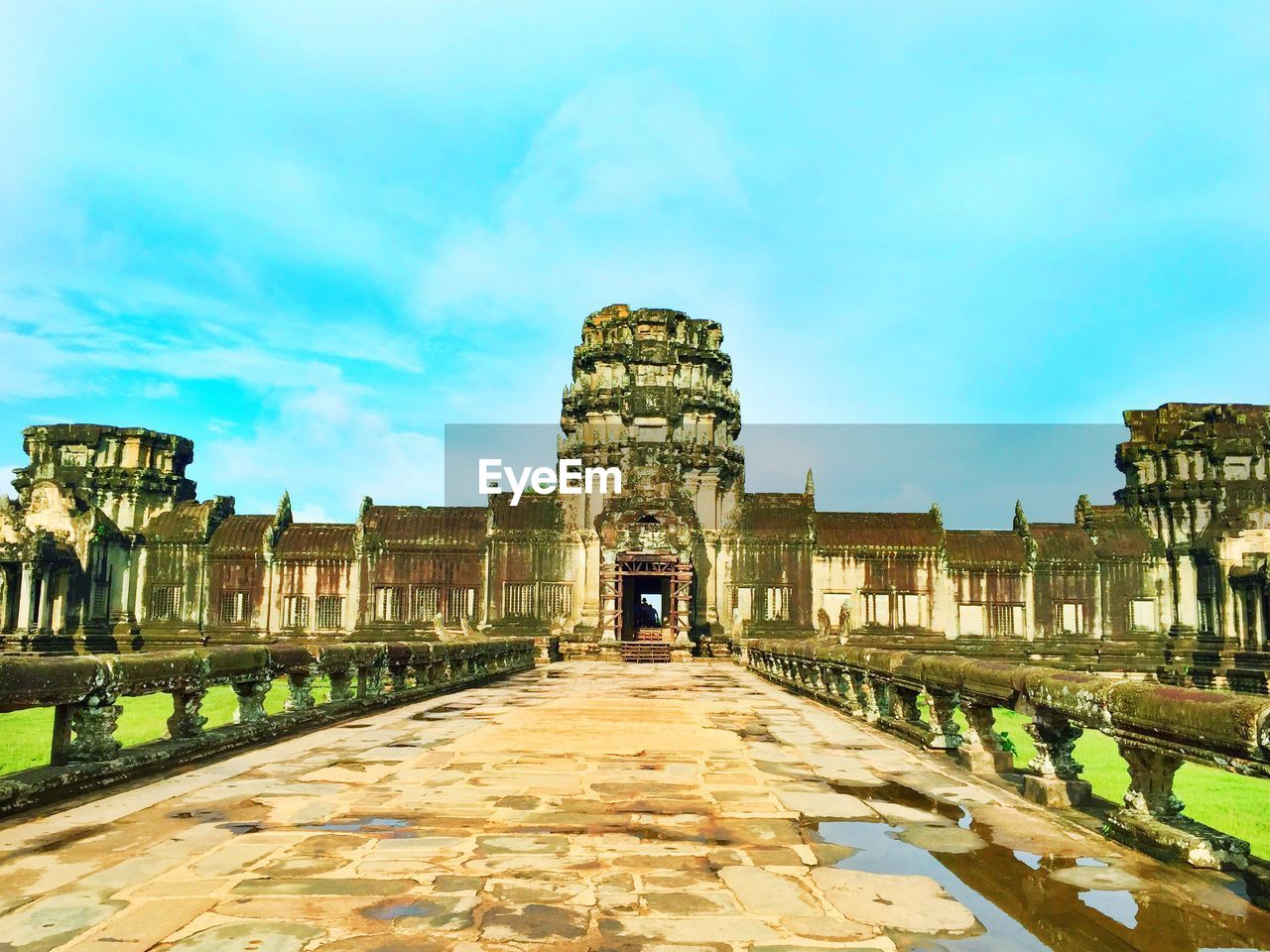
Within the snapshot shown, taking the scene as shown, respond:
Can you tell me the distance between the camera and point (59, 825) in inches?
263

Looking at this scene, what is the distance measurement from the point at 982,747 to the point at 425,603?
33.3m

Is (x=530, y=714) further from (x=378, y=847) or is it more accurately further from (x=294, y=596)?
(x=294, y=596)

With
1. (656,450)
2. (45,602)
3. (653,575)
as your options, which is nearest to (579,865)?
(653,575)

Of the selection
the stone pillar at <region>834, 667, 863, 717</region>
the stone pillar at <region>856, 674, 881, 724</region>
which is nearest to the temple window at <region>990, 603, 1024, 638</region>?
the stone pillar at <region>834, 667, 863, 717</region>

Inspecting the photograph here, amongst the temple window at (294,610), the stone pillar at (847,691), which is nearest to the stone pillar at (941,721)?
the stone pillar at (847,691)

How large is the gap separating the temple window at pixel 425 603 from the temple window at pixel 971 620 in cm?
2120

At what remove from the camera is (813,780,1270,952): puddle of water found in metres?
4.66

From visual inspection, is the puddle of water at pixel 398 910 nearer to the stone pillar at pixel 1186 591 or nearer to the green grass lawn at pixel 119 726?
the green grass lawn at pixel 119 726

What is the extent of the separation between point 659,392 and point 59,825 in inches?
1414

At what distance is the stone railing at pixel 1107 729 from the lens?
18.3 feet

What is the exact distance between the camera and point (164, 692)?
9484 mm

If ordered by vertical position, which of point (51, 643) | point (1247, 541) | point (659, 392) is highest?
point (659, 392)

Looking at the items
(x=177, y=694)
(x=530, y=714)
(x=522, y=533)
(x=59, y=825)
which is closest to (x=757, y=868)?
(x=59, y=825)

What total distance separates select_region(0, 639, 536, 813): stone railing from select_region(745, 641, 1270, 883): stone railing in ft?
24.0
